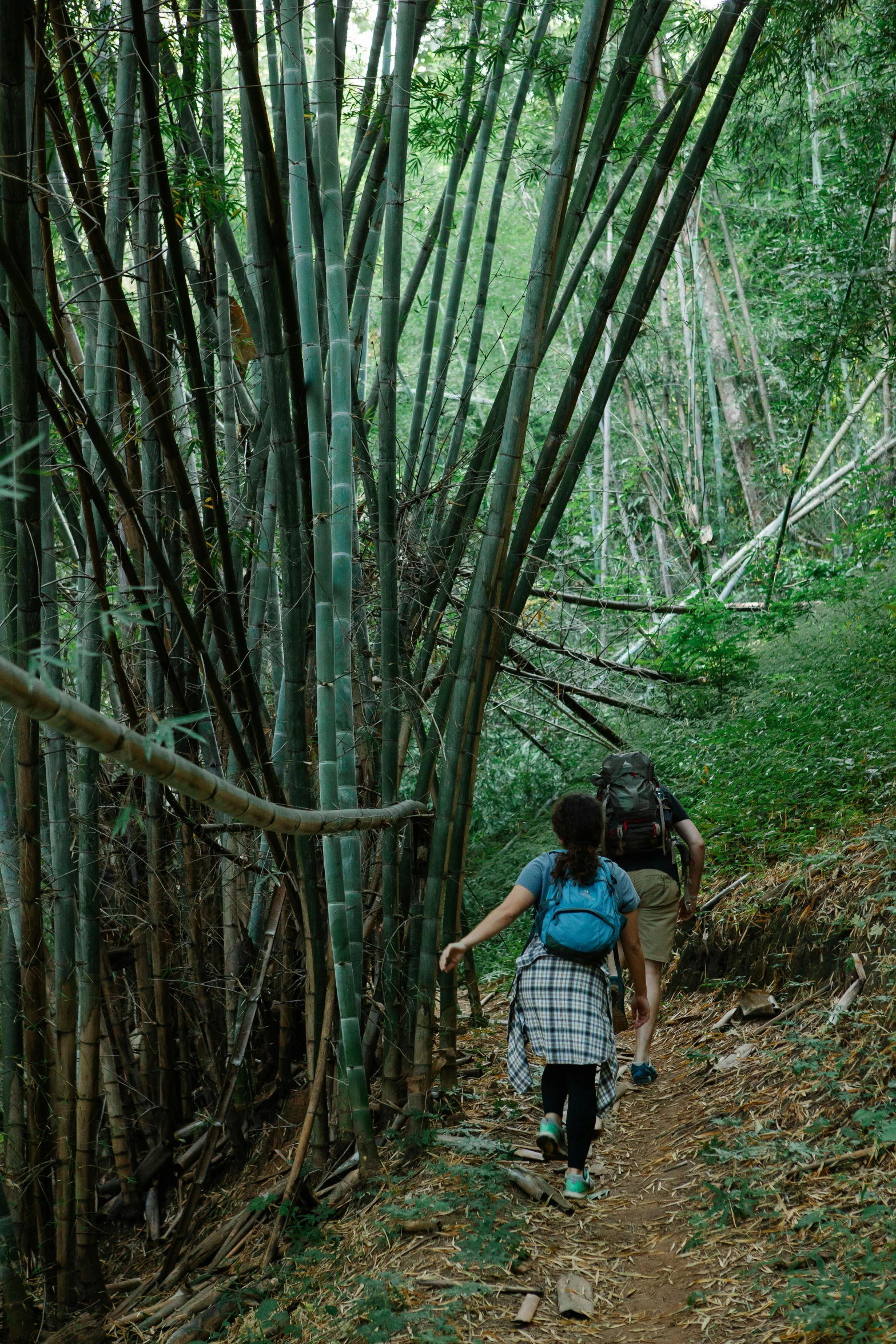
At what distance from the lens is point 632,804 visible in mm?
3291

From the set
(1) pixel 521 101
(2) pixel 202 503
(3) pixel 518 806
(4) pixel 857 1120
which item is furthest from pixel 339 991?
(3) pixel 518 806

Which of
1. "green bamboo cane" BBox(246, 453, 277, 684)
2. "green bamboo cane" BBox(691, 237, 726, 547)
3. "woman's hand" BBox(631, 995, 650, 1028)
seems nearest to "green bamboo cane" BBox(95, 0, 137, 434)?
"green bamboo cane" BBox(246, 453, 277, 684)

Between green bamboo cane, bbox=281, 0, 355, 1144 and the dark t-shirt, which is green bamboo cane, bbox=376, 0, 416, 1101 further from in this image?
the dark t-shirt

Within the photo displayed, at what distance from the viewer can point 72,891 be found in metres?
2.64

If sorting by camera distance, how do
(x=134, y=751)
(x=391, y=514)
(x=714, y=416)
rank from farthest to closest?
(x=714, y=416)
(x=391, y=514)
(x=134, y=751)

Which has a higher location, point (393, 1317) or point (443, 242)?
point (443, 242)

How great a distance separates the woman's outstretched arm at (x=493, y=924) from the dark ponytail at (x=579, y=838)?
90mm

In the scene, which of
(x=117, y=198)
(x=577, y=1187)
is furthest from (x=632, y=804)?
(x=117, y=198)

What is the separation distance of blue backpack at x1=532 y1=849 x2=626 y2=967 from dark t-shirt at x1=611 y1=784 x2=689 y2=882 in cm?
78

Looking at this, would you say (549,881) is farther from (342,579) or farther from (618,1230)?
(342,579)

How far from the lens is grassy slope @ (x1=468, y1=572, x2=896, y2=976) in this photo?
4160 millimetres

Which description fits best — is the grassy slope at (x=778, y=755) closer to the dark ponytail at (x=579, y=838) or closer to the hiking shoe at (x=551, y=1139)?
the dark ponytail at (x=579, y=838)

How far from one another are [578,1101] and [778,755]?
265 cm

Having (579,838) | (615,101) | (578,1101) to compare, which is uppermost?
(615,101)
